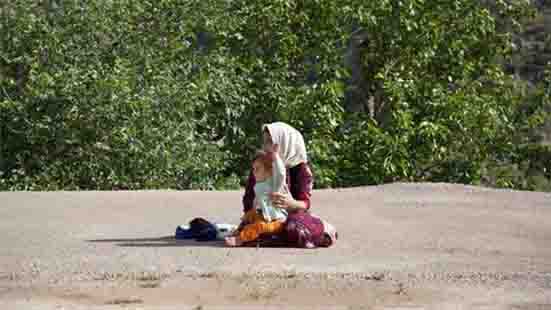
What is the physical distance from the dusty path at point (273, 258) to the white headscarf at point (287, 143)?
0.75 metres

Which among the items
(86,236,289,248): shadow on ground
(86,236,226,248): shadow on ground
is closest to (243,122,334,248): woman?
(86,236,289,248): shadow on ground

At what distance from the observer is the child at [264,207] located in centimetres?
895

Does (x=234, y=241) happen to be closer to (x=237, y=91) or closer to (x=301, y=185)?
(x=301, y=185)

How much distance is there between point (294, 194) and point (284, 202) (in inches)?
9.5

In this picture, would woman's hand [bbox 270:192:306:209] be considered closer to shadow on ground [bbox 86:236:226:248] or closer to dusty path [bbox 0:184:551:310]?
dusty path [bbox 0:184:551:310]

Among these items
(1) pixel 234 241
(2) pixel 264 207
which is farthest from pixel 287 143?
(1) pixel 234 241

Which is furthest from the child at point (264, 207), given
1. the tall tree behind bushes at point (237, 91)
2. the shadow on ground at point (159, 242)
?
the tall tree behind bushes at point (237, 91)

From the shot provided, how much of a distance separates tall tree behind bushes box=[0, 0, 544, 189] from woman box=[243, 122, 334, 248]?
573 centimetres

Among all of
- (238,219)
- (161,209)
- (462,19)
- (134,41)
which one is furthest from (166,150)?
(462,19)

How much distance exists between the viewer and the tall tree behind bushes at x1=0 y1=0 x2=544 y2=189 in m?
15.0

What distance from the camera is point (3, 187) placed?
15.1 metres

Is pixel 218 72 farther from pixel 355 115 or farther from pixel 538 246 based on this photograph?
pixel 538 246

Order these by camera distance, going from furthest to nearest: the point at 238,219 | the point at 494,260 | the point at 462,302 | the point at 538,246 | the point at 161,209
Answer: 1. the point at 161,209
2. the point at 238,219
3. the point at 538,246
4. the point at 494,260
5. the point at 462,302

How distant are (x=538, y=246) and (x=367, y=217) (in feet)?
7.06
